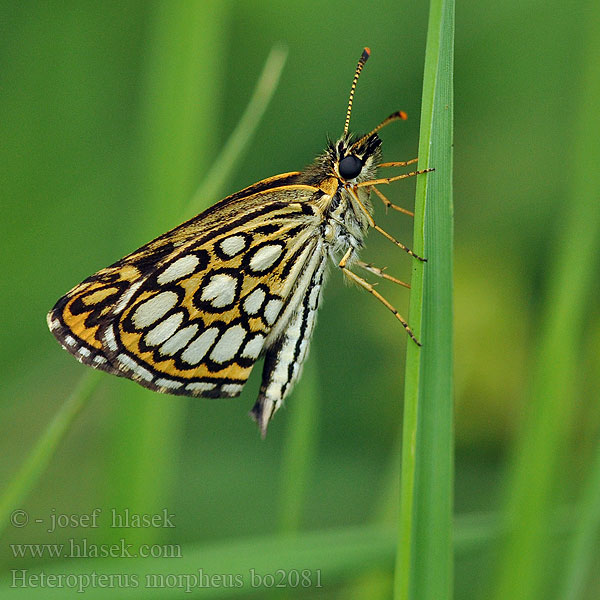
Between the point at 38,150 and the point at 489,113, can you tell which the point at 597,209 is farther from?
the point at 38,150

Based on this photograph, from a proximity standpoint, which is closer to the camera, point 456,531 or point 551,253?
point 456,531

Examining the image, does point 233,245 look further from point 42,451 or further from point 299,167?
point 299,167

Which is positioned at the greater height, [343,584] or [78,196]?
[78,196]

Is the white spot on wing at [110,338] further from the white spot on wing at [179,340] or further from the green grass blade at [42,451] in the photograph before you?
the green grass blade at [42,451]


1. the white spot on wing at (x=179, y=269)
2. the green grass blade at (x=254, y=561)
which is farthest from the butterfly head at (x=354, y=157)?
the green grass blade at (x=254, y=561)

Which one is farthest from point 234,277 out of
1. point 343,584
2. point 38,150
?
point 38,150

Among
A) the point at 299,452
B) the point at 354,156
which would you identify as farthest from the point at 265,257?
the point at 299,452

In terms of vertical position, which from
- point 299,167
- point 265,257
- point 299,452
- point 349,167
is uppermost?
point 299,167
